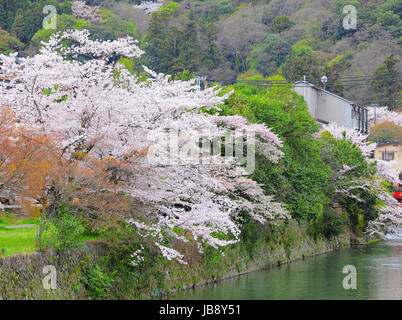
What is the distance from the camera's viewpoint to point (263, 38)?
96.5m

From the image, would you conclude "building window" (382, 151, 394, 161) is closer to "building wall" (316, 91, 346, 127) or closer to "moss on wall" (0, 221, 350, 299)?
"building wall" (316, 91, 346, 127)

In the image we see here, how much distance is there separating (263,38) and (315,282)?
249 ft

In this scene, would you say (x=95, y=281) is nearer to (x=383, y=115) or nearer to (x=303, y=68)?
(x=303, y=68)

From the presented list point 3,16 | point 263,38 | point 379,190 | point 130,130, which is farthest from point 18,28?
point 130,130

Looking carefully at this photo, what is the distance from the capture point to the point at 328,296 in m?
21.6

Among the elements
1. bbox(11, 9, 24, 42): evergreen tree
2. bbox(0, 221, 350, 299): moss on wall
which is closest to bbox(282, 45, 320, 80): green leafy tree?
bbox(11, 9, 24, 42): evergreen tree

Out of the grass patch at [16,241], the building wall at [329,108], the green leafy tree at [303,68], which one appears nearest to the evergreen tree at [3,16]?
the green leafy tree at [303,68]

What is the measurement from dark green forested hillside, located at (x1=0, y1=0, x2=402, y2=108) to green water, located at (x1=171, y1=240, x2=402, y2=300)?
48.1 metres

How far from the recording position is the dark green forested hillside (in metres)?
78.1

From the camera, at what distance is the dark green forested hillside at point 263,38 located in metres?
78.1

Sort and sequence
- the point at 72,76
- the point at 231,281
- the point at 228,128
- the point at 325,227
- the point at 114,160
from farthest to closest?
the point at 325,227, the point at 228,128, the point at 231,281, the point at 72,76, the point at 114,160

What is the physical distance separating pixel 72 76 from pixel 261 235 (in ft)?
40.4
